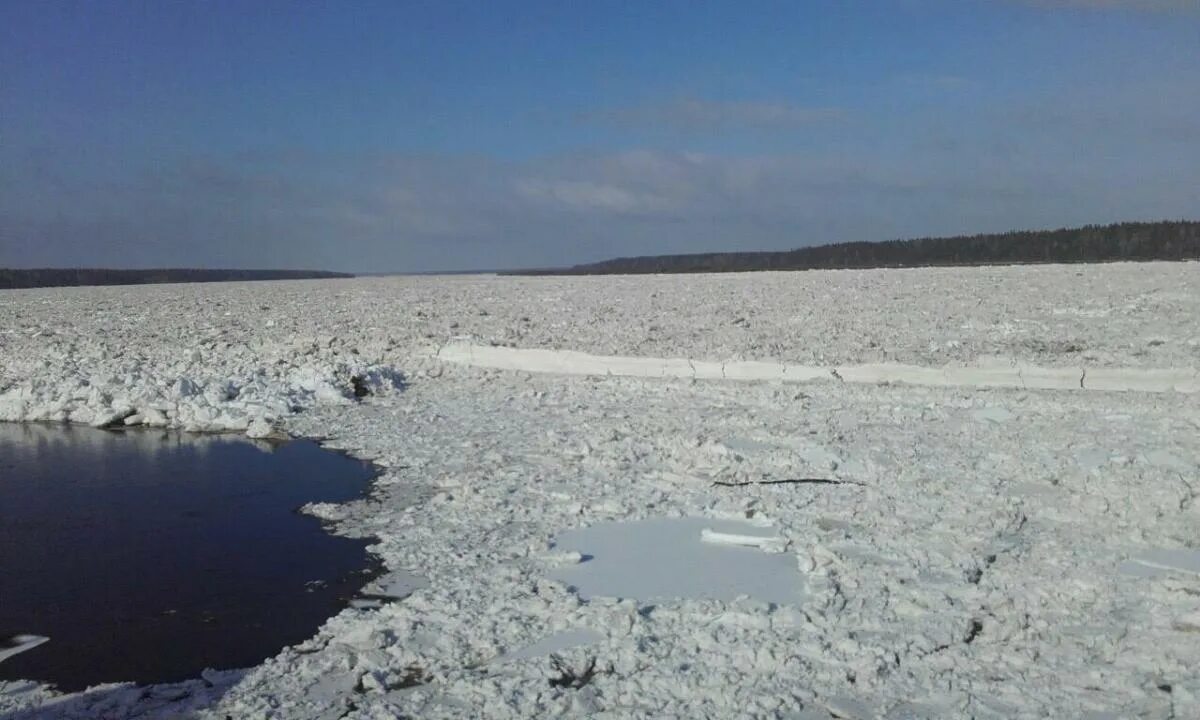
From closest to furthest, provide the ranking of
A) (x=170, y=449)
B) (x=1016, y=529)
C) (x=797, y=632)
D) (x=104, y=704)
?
1. (x=104, y=704)
2. (x=797, y=632)
3. (x=1016, y=529)
4. (x=170, y=449)

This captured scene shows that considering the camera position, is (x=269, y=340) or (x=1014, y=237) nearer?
(x=269, y=340)

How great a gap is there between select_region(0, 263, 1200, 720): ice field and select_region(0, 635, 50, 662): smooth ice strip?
478 mm

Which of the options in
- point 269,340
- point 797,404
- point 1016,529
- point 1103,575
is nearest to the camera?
point 1103,575

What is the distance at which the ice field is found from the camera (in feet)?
12.9

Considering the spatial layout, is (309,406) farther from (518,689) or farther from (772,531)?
(518,689)

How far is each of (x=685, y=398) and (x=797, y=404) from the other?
1.34 metres

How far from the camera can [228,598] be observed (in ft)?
17.1

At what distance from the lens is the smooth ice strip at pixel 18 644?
4465 mm

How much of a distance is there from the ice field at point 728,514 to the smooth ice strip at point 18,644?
478mm

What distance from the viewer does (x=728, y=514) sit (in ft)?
21.1

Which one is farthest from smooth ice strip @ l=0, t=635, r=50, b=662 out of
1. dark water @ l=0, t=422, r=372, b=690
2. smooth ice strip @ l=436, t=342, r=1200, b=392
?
smooth ice strip @ l=436, t=342, r=1200, b=392

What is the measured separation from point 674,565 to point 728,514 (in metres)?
1.08

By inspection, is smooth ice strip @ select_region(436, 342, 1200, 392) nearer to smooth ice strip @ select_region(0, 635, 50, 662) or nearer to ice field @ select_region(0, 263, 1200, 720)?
ice field @ select_region(0, 263, 1200, 720)

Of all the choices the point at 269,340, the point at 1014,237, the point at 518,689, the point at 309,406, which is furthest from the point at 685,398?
the point at 1014,237
